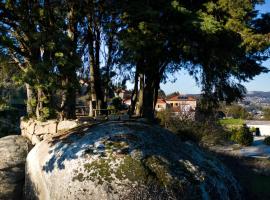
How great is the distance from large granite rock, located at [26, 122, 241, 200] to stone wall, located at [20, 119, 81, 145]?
129 centimetres

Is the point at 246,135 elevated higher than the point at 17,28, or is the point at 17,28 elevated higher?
the point at 17,28

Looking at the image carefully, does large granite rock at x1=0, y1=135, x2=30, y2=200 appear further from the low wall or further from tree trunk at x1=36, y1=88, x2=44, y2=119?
tree trunk at x1=36, y1=88, x2=44, y2=119

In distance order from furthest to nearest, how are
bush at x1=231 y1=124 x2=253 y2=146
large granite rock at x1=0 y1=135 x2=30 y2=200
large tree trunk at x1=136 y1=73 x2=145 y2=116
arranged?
bush at x1=231 y1=124 x2=253 y2=146, large tree trunk at x1=136 y1=73 x2=145 y2=116, large granite rock at x1=0 y1=135 x2=30 y2=200

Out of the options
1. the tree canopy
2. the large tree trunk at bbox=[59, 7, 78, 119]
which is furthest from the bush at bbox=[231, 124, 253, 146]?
the large tree trunk at bbox=[59, 7, 78, 119]

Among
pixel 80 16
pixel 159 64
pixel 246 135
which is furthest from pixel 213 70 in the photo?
pixel 246 135

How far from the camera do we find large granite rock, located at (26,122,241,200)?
6523 millimetres

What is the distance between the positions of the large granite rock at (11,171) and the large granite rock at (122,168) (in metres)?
0.55

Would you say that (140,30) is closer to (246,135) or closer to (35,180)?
(35,180)

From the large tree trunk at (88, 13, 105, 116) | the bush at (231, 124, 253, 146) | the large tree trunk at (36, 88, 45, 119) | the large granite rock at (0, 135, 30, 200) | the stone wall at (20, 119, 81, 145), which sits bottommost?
the bush at (231, 124, 253, 146)

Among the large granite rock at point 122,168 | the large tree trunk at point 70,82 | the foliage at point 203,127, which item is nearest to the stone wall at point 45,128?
the large tree trunk at point 70,82

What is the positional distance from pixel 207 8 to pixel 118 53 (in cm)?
346

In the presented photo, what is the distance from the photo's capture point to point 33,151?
8.05 metres

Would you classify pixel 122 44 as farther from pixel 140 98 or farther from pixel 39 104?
pixel 140 98

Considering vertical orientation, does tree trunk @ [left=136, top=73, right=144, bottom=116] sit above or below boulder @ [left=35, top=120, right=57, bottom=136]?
above
